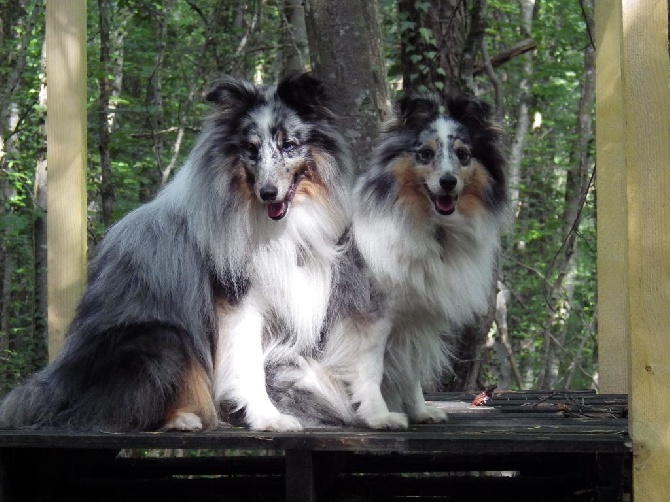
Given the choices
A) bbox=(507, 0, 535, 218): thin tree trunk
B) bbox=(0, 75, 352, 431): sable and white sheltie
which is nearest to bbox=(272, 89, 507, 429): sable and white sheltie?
bbox=(0, 75, 352, 431): sable and white sheltie

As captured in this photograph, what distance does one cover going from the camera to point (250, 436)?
3307mm

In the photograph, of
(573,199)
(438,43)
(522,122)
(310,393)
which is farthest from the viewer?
(573,199)

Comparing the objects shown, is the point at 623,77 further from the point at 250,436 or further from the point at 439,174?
the point at 250,436

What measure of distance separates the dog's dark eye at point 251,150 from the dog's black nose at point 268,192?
176 mm

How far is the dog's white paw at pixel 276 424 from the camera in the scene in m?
3.54

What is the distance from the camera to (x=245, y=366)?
369cm

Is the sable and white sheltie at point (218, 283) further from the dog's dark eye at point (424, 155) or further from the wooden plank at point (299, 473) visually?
the dog's dark eye at point (424, 155)

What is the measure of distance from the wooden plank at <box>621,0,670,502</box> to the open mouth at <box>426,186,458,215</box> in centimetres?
84

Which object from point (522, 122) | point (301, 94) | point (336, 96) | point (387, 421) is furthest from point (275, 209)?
point (522, 122)

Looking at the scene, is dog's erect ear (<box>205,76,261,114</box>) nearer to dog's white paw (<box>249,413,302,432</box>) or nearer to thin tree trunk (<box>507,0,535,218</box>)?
dog's white paw (<box>249,413,302,432</box>)

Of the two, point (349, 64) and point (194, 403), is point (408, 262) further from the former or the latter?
point (349, 64)

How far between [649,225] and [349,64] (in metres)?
2.92

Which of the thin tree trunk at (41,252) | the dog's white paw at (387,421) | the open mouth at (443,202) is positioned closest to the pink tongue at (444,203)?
the open mouth at (443,202)

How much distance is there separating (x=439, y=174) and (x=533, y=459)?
72.7 inches
